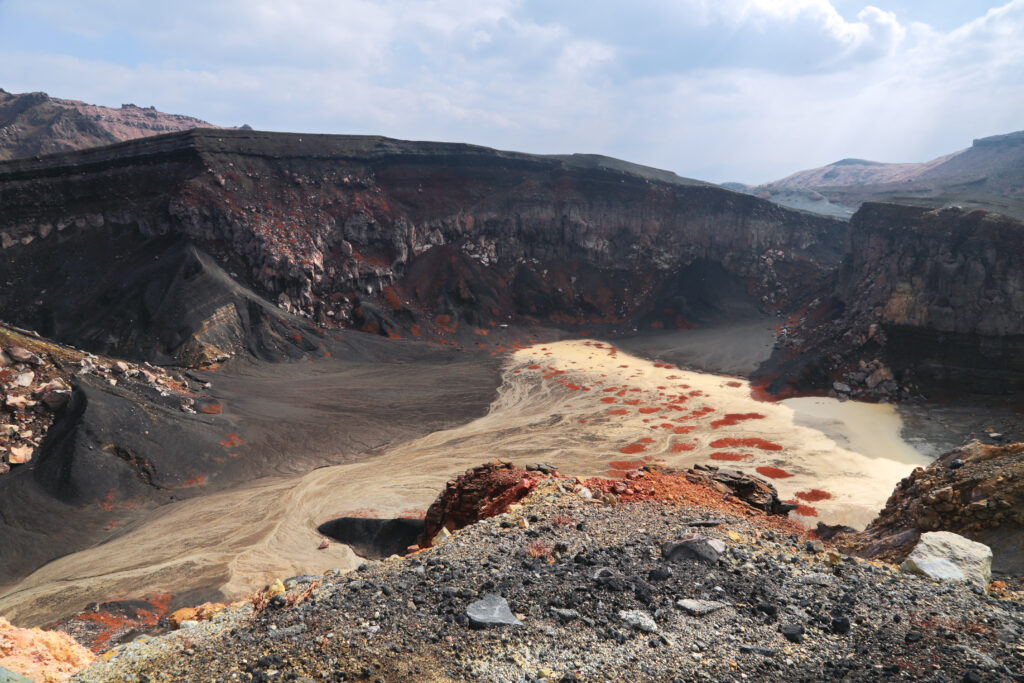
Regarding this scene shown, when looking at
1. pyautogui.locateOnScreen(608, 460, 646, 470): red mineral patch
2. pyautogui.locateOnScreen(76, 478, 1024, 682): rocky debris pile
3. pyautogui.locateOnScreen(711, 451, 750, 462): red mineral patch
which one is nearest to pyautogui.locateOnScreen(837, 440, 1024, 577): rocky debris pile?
pyautogui.locateOnScreen(76, 478, 1024, 682): rocky debris pile

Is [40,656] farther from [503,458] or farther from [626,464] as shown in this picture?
[626,464]

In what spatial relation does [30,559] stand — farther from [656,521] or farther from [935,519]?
[935,519]

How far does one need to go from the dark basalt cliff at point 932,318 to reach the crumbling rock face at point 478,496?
27516 millimetres

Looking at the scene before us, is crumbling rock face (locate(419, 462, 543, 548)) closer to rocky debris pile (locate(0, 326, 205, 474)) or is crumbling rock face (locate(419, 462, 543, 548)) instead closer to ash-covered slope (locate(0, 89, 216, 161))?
rocky debris pile (locate(0, 326, 205, 474))

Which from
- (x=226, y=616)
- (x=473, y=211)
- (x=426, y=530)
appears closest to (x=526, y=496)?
(x=426, y=530)

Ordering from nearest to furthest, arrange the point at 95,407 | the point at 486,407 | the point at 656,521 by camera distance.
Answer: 1. the point at 656,521
2. the point at 95,407
3. the point at 486,407

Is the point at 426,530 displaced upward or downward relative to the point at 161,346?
downward

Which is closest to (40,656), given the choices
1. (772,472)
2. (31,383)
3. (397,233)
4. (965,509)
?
(965,509)

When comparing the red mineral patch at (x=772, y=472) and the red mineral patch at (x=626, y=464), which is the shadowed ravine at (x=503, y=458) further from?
→ the red mineral patch at (x=626, y=464)

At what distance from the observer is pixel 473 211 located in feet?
166

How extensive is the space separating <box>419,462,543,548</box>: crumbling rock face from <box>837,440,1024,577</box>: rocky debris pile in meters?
6.83

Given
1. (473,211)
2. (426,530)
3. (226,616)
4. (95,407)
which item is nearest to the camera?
(226,616)

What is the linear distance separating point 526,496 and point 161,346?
30275 millimetres

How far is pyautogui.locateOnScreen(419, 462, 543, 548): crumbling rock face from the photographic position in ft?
36.8
